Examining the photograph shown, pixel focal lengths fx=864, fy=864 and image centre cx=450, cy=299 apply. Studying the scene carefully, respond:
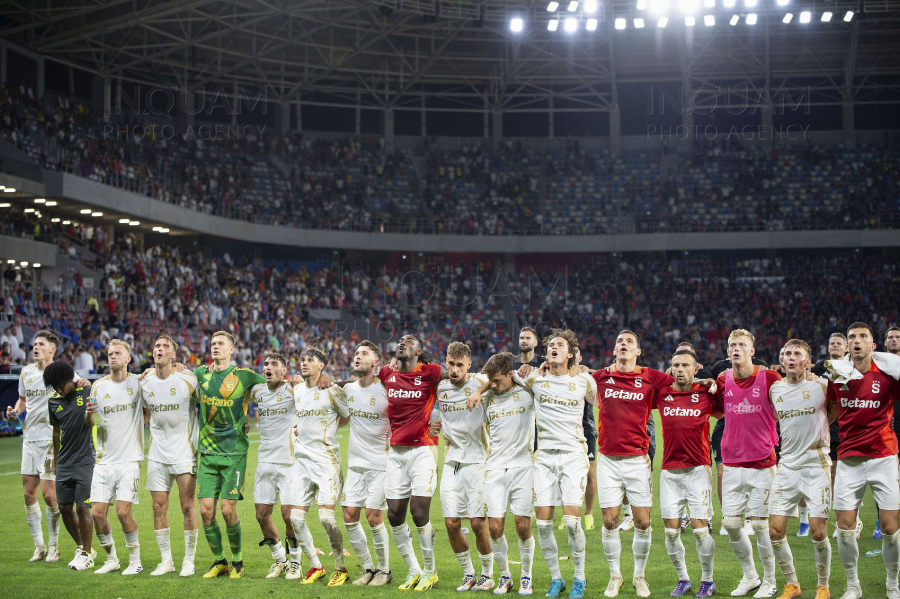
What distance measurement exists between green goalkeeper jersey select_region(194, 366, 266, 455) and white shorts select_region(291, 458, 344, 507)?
74 cm

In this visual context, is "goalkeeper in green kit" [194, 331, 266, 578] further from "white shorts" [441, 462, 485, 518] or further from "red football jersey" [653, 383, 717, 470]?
"red football jersey" [653, 383, 717, 470]

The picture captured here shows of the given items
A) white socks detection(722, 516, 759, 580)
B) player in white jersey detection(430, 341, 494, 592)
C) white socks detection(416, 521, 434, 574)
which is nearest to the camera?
white socks detection(722, 516, 759, 580)

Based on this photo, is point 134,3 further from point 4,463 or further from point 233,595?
point 233,595

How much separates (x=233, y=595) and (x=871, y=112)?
50.9 m

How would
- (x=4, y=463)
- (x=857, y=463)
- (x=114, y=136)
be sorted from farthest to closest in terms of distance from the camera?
(x=114, y=136) → (x=4, y=463) → (x=857, y=463)

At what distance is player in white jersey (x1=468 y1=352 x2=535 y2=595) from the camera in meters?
8.75

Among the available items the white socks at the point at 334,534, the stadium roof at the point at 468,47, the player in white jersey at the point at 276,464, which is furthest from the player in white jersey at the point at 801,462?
the stadium roof at the point at 468,47

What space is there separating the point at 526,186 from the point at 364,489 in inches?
1633

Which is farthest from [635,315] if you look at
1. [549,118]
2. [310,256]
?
[310,256]

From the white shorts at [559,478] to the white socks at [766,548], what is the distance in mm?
1751

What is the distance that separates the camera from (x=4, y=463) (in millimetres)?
19219

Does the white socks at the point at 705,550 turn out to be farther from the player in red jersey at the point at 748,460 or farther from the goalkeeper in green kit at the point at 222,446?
the goalkeeper in green kit at the point at 222,446

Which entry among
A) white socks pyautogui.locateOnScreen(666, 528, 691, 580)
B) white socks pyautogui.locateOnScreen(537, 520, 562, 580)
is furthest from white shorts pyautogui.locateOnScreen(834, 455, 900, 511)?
white socks pyautogui.locateOnScreen(537, 520, 562, 580)

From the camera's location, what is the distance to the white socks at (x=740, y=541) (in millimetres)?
8430
